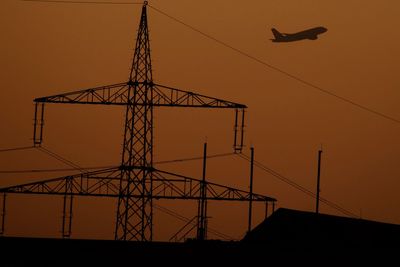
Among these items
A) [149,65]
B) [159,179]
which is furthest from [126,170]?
[149,65]

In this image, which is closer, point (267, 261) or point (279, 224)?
point (267, 261)

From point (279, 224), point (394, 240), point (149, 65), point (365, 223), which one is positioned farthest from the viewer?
point (149, 65)

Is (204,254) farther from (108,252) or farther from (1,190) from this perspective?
(1,190)

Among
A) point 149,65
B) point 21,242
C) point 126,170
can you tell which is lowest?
point 21,242

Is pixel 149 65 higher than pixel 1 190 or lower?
higher

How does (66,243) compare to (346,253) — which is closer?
(346,253)

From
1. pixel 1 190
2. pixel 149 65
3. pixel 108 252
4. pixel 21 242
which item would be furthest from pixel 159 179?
pixel 108 252

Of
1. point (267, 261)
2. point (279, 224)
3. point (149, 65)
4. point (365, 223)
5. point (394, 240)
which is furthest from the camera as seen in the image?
point (149, 65)

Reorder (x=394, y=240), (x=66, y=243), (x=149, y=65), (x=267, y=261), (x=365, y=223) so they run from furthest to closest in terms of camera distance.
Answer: (x=149, y=65), (x=365, y=223), (x=394, y=240), (x=66, y=243), (x=267, y=261)

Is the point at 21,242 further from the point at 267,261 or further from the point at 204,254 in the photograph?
the point at 267,261
